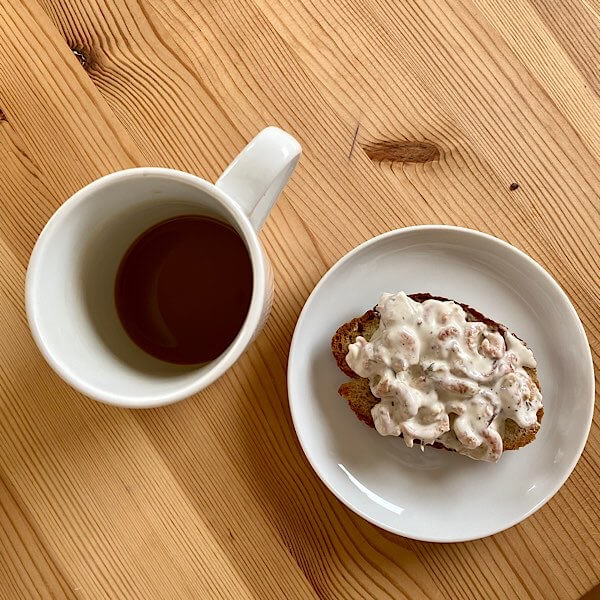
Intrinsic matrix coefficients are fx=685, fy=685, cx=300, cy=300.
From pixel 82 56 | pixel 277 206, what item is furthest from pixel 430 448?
pixel 82 56

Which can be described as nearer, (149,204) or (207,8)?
(149,204)

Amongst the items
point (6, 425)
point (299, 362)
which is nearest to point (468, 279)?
point (299, 362)

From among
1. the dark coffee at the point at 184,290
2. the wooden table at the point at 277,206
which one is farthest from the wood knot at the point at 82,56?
the dark coffee at the point at 184,290

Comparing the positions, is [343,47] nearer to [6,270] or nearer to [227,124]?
[227,124]

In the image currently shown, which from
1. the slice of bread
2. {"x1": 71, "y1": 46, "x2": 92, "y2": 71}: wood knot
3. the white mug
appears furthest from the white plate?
{"x1": 71, "y1": 46, "x2": 92, "y2": 71}: wood knot

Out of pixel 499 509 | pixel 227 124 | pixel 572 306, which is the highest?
pixel 227 124

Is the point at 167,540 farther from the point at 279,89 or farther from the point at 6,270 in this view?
the point at 279,89

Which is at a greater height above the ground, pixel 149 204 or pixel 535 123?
pixel 149 204
